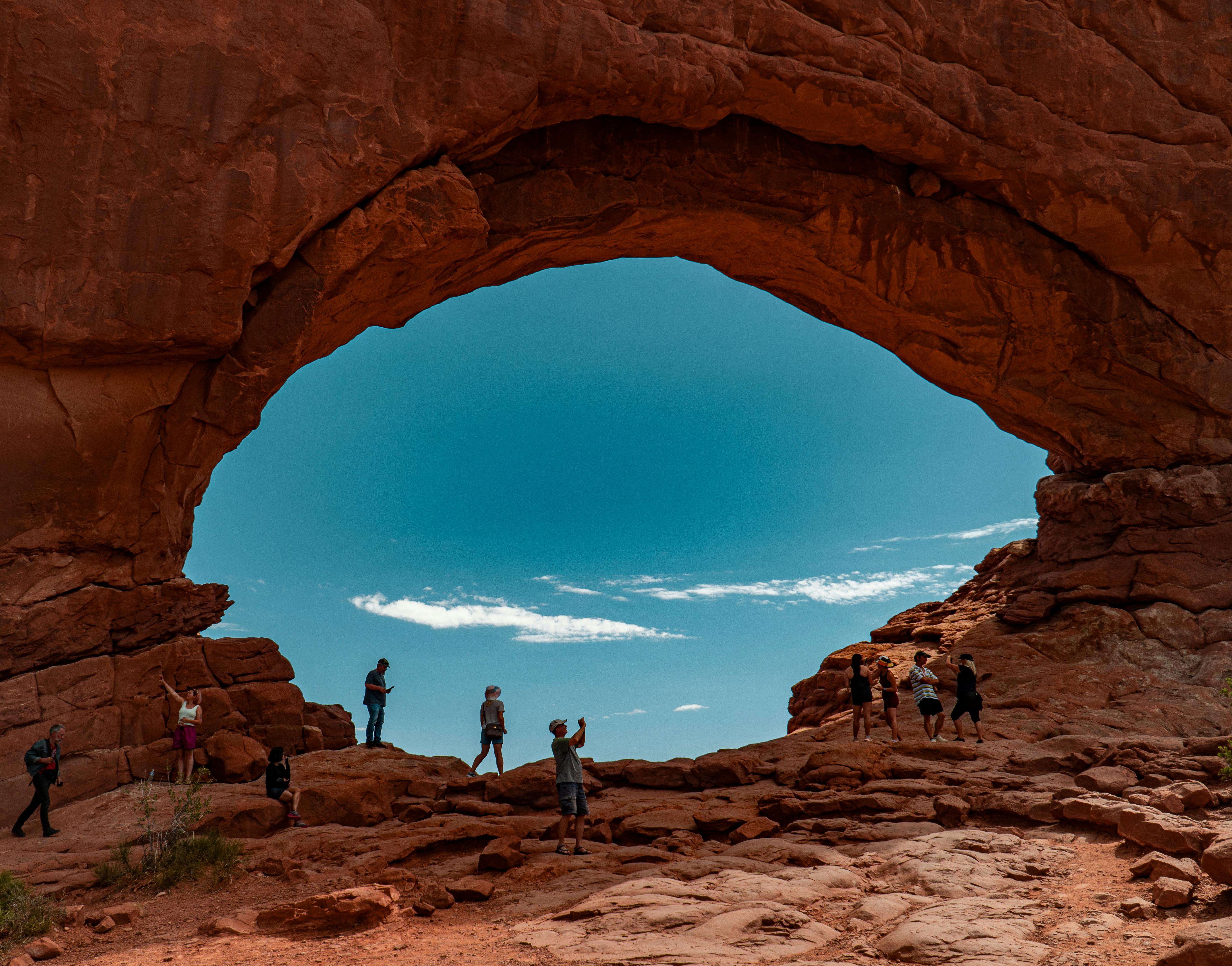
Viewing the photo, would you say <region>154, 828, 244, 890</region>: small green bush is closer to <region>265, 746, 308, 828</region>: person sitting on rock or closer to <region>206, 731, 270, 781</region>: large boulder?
<region>265, 746, 308, 828</region>: person sitting on rock

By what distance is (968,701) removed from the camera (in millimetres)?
14562

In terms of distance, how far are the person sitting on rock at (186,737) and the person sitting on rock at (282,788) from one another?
1551 mm

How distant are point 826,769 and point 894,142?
12335 mm

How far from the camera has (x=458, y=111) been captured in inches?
548

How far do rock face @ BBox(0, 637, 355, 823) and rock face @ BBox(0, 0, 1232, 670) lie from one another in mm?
406

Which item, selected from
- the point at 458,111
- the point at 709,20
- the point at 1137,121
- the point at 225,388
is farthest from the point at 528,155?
the point at 1137,121

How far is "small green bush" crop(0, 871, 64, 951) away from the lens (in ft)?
26.4

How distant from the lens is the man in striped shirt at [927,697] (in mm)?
14711

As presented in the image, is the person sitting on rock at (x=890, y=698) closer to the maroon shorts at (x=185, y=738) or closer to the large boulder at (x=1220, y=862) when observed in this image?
the large boulder at (x=1220, y=862)

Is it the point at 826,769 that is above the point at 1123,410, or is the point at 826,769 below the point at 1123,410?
below

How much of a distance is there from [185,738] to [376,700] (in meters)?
3.89

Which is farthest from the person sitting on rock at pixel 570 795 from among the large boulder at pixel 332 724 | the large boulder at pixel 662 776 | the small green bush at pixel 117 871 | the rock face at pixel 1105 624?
the rock face at pixel 1105 624

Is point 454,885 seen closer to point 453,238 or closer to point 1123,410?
point 453,238

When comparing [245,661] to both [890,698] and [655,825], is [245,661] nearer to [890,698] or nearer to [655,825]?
[655,825]
